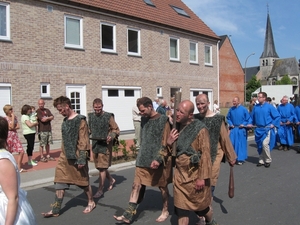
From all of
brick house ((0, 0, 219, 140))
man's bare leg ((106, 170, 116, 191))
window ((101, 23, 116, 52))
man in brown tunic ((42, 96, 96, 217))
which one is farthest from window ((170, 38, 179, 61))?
man in brown tunic ((42, 96, 96, 217))

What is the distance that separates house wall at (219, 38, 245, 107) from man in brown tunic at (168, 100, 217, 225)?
38.1m

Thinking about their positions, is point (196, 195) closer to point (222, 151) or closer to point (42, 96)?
point (222, 151)

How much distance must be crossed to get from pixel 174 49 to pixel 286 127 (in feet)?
33.8

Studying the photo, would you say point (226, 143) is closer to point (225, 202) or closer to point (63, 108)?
point (225, 202)

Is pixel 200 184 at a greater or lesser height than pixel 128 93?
lesser

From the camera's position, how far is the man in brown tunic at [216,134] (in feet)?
16.1

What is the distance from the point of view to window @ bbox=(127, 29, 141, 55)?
58.0 ft

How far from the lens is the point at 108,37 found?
16516mm

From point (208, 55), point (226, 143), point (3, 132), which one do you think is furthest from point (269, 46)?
point (3, 132)

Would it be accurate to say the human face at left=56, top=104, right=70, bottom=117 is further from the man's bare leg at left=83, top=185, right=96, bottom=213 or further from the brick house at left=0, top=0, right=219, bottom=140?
the brick house at left=0, top=0, right=219, bottom=140

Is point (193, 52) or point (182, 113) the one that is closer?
point (182, 113)

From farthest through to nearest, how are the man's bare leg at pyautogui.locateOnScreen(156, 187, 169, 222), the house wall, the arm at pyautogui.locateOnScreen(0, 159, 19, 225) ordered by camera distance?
the house wall
the man's bare leg at pyautogui.locateOnScreen(156, 187, 169, 222)
the arm at pyautogui.locateOnScreen(0, 159, 19, 225)

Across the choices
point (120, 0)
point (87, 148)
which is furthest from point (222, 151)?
point (120, 0)

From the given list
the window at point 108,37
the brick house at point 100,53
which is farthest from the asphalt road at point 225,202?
the window at point 108,37
